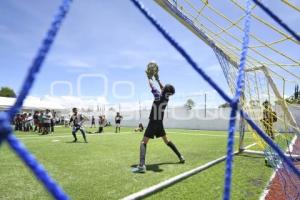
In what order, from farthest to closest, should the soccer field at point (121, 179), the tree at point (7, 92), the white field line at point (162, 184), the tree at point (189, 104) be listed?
the tree at point (7, 92) < the tree at point (189, 104) < the soccer field at point (121, 179) < the white field line at point (162, 184)

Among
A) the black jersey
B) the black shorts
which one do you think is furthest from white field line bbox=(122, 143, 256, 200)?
the black jersey

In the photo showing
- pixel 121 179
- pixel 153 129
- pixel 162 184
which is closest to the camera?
pixel 162 184

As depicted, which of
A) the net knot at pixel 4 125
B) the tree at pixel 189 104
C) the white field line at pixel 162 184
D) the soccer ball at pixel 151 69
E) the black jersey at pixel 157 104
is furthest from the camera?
the tree at pixel 189 104

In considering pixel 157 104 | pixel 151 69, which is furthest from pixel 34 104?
pixel 151 69

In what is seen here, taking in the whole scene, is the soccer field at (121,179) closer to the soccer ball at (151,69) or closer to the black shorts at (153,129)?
the black shorts at (153,129)

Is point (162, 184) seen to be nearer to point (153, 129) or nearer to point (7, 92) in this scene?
point (153, 129)

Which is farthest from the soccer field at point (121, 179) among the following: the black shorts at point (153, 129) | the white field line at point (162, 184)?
the black shorts at point (153, 129)

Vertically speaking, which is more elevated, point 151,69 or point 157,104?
point 151,69

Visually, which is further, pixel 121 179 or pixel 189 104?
pixel 189 104

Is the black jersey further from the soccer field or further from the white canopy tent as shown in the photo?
the white canopy tent

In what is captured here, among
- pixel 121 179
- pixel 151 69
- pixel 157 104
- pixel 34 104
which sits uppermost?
pixel 34 104

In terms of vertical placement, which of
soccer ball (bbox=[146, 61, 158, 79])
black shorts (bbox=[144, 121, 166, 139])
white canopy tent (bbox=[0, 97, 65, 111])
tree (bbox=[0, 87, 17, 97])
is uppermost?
tree (bbox=[0, 87, 17, 97])

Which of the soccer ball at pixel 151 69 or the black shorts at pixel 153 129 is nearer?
the soccer ball at pixel 151 69

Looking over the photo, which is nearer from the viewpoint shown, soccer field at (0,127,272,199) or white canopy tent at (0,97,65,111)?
soccer field at (0,127,272,199)
